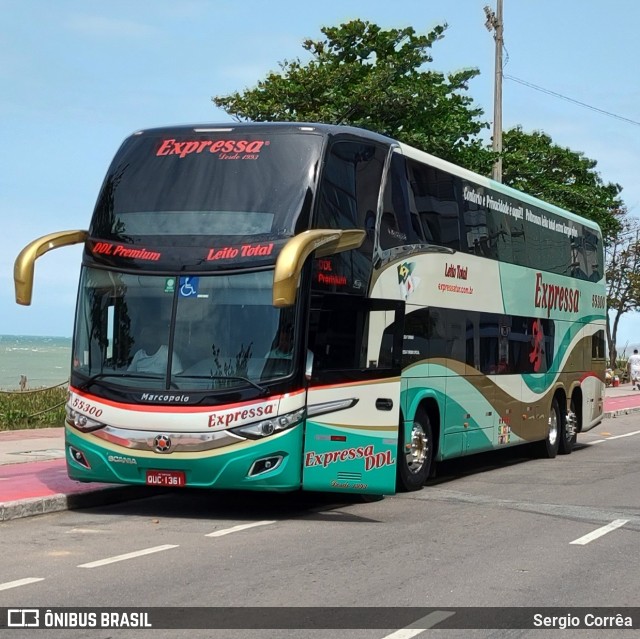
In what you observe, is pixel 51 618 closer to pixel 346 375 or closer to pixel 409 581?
pixel 409 581

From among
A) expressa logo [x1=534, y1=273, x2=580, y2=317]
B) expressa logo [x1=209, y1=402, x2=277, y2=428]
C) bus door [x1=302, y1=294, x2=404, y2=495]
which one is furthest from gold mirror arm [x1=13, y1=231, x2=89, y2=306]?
expressa logo [x1=534, y1=273, x2=580, y2=317]

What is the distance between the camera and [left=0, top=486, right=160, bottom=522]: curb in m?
12.1

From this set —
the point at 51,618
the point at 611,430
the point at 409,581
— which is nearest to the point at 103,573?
the point at 51,618

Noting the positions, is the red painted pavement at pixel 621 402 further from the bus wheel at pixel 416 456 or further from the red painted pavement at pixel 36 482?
the red painted pavement at pixel 36 482

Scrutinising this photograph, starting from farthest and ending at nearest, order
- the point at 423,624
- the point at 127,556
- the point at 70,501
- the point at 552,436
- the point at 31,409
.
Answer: the point at 31,409, the point at 552,436, the point at 70,501, the point at 127,556, the point at 423,624

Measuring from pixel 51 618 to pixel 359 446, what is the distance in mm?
5621

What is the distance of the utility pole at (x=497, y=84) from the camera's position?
95.6ft

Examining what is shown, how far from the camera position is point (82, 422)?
12227 mm

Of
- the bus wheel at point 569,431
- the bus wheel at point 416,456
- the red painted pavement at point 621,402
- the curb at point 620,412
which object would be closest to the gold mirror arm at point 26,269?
the bus wheel at point 416,456

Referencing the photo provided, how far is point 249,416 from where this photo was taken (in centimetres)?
1166

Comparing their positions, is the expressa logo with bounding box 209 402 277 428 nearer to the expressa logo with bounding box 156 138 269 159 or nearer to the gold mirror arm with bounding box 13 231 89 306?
the gold mirror arm with bounding box 13 231 89 306

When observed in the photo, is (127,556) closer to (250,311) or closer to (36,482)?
(250,311)

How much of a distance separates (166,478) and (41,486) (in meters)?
2.43

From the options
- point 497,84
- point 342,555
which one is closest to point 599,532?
point 342,555
